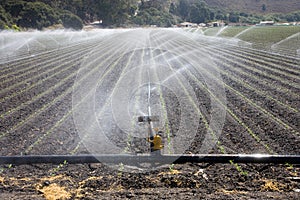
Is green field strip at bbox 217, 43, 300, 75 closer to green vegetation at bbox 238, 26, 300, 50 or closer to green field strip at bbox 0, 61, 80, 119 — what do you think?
green field strip at bbox 0, 61, 80, 119

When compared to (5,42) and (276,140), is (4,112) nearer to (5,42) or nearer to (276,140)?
(276,140)

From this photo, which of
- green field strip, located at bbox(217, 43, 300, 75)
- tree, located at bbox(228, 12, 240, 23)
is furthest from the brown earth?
tree, located at bbox(228, 12, 240, 23)

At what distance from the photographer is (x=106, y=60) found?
15539 millimetres

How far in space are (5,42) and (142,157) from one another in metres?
23.7

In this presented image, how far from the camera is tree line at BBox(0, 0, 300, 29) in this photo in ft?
56.0

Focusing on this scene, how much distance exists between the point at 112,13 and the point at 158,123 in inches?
2018

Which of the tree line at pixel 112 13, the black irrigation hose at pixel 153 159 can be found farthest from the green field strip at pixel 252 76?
the black irrigation hose at pixel 153 159

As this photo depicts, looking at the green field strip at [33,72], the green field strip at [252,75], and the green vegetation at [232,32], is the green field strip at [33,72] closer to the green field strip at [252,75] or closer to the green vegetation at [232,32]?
the green field strip at [252,75]

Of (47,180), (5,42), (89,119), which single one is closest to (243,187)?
(47,180)

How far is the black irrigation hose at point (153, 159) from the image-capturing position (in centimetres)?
505

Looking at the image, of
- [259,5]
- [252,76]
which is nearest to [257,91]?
[252,76]

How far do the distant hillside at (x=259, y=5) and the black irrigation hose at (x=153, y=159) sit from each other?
11.8 meters

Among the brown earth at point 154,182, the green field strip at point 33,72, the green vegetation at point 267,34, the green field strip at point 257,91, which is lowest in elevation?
the brown earth at point 154,182

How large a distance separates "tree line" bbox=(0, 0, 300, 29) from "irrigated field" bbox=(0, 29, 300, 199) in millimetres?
4986
